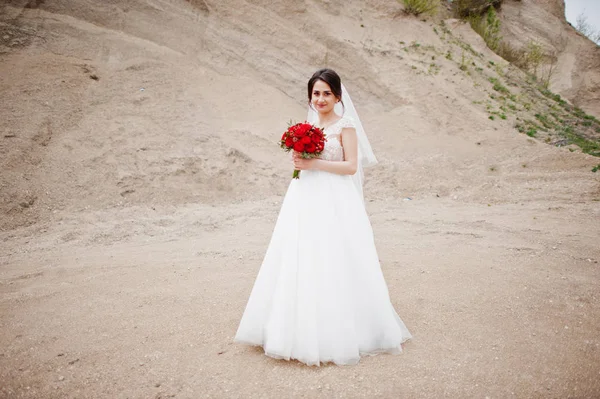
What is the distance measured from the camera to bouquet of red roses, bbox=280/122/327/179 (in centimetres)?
282

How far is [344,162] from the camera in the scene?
9.89 ft

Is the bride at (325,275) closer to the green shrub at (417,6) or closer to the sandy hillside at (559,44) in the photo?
the green shrub at (417,6)

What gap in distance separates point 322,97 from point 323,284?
161 cm

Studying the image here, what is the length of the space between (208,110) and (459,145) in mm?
7909

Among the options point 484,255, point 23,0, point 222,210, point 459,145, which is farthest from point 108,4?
point 484,255

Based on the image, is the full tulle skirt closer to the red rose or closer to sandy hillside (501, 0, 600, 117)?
the red rose

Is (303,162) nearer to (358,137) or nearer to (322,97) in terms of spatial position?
(322,97)

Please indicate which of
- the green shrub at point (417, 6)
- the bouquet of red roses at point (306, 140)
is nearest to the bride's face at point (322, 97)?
the bouquet of red roses at point (306, 140)

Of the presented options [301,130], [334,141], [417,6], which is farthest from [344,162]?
[417,6]

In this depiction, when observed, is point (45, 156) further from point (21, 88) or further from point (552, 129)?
point (552, 129)

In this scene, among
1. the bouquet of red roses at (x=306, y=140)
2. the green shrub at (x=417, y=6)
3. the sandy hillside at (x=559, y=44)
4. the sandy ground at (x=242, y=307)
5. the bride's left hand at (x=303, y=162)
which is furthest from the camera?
the sandy hillside at (x=559, y=44)

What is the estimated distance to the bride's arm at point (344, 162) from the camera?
2.96 m

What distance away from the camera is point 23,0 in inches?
395

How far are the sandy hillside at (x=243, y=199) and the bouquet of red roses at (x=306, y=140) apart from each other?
1755 mm
